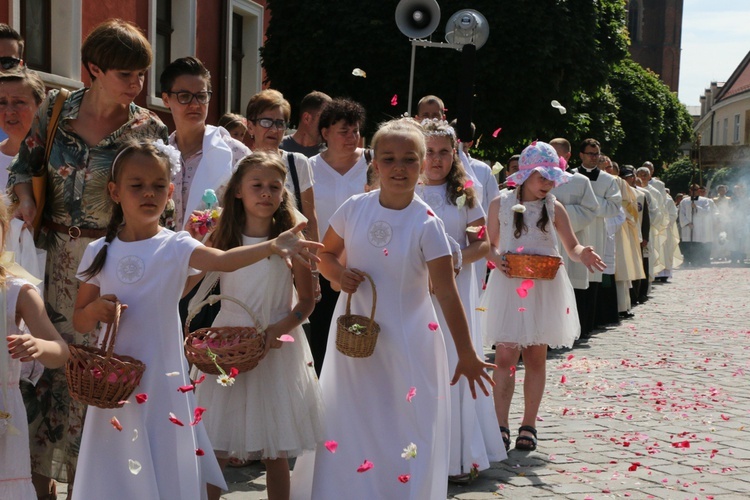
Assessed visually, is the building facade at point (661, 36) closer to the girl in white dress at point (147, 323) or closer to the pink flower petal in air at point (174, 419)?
the girl in white dress at point (147, 323)

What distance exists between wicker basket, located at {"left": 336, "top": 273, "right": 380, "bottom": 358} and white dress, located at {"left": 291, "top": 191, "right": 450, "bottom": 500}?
0.56ft

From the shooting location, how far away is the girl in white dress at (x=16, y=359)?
13.2 ft

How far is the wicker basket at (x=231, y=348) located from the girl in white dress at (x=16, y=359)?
909 mm

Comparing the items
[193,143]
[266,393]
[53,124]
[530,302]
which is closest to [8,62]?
[193,143]

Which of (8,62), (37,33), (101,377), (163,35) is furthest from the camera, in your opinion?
(163,35)

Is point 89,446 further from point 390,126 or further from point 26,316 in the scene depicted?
point 390,126

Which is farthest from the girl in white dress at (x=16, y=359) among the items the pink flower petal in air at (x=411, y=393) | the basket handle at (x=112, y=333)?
the pink flower petal in air at (x=411, y=393)

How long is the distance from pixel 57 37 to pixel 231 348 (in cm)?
1223

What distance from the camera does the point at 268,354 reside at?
5.35 metres

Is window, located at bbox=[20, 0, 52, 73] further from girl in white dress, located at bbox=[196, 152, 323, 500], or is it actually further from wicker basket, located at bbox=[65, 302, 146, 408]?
wicker basket, located at bbox=[65, 302, 146, 408]

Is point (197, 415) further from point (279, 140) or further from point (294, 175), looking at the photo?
point (279, 140)

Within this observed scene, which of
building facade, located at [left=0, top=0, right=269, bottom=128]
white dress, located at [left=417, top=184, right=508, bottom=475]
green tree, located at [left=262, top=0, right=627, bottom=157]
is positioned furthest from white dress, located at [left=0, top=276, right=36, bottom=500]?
green tree, located at [left=262, top=0, right=627, bottom=157]

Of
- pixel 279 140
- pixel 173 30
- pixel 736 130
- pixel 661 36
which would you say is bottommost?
pixel 279 140

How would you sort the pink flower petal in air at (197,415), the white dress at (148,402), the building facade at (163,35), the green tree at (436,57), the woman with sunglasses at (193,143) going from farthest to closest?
the green tree at (436,57)
the building facade at (163,35)
the woman with sunglasses at (193,143)
the pink flower petal in air at (197,415)
the white dress at (148,402)
